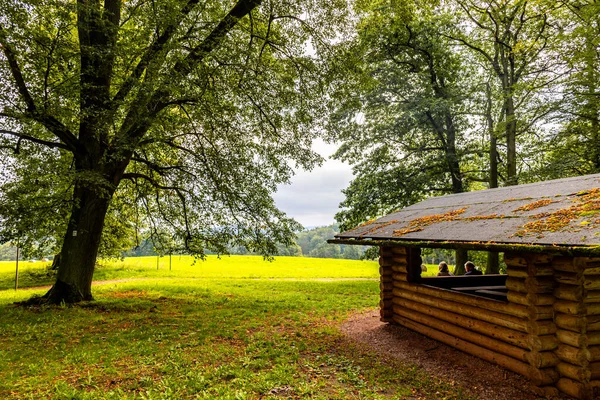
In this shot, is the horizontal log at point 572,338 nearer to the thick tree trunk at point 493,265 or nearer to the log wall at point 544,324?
the log wall at point 544,324

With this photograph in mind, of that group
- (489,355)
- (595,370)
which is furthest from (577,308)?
(489,355)

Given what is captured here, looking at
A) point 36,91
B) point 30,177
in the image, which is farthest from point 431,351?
point 36,91

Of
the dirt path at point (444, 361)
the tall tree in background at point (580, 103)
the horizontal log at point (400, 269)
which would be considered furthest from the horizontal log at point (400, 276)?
the tall tree in background at point (580, 103)

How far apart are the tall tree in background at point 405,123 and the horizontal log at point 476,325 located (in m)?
11.4

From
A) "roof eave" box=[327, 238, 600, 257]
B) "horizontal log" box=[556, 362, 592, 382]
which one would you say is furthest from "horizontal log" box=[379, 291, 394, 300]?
"horizontal log" box=[556, 362, 592, 382]

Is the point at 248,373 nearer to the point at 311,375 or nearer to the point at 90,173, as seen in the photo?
the point at 311,375

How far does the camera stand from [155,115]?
9.74 m

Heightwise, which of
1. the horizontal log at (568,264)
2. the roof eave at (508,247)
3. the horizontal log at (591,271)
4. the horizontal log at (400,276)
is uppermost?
the roof eave at (508,247)

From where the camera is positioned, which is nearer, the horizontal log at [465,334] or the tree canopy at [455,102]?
the horizontal log at [465,334]

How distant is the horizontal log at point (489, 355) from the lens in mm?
5176

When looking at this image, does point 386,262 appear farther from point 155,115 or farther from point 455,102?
point 455,102

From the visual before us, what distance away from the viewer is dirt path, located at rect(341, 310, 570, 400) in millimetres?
5316

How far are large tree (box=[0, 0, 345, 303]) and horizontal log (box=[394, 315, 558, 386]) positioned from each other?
602 centimetres

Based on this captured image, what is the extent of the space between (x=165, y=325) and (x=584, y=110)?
19170 millimetres
